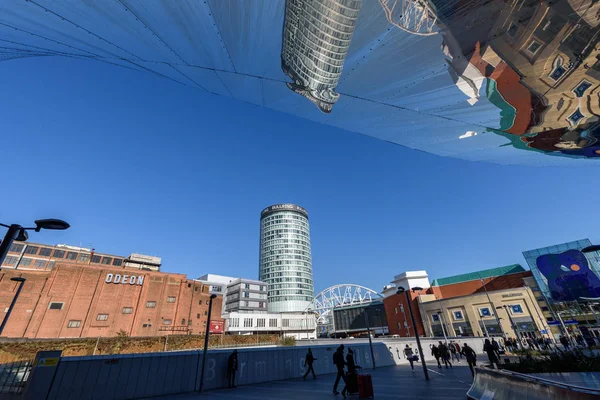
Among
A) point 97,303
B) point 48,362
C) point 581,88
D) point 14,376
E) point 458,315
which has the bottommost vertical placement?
point 14,376

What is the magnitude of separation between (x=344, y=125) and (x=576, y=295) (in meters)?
62.7

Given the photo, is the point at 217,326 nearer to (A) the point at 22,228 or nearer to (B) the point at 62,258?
(B) the point at 62,258

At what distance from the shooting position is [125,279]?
4653 cm

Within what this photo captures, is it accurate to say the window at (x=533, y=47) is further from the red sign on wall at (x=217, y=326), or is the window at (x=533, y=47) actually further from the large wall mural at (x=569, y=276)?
the large wall mural at (x=569, y=276)

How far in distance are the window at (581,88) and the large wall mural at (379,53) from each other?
0.04ft

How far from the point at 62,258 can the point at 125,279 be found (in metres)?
31.0

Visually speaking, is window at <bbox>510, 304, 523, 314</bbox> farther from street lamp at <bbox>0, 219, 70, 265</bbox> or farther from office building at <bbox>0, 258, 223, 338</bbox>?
street lamp at <bbox>0, 219, 70, 265</bbox>

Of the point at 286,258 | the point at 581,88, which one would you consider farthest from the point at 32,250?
the point at 581,88

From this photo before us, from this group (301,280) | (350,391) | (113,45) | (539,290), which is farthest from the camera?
(301,280)

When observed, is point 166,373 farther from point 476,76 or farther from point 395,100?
point 476,76

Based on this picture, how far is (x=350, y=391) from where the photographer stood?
7.88 m

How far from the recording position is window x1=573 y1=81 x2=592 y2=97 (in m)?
3.67

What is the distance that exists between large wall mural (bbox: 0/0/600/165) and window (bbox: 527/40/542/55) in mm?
14

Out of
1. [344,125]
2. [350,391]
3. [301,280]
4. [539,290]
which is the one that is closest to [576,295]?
[539,290]
